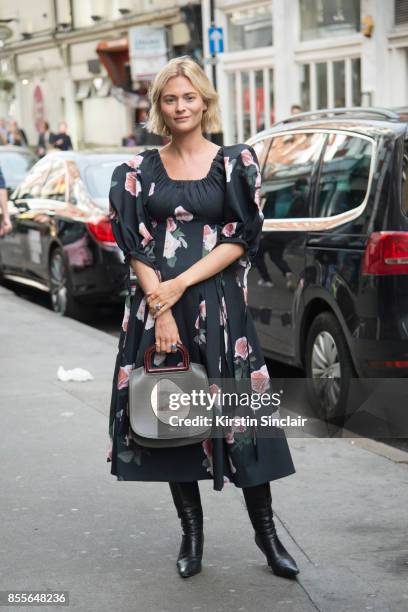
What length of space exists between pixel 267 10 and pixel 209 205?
82.1 feet

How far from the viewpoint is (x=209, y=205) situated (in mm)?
4305

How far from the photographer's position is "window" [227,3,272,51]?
2844cm

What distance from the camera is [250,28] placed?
2912 centimetres

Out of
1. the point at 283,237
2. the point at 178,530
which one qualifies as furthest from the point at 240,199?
the point at 283,237

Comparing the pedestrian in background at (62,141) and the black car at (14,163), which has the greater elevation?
the black car at (14,163)

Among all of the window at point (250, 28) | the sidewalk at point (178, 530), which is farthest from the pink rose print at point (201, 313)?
the window at point (250, 28)

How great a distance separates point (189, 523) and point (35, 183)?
8796mm

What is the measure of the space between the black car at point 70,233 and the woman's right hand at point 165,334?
6.45 m

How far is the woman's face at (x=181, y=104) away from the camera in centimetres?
434

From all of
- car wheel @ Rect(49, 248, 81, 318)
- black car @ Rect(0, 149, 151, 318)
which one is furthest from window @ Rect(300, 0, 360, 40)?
car wheel @ Rect(49, 248, 81, 318)

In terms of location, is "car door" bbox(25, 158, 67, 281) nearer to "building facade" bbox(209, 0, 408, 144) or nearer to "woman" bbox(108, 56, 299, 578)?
"woman" bbox(108, 56, 299, 578)

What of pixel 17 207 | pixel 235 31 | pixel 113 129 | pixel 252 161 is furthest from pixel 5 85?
pixel 252 161

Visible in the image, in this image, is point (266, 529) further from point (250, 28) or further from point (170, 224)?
point (250, 28)

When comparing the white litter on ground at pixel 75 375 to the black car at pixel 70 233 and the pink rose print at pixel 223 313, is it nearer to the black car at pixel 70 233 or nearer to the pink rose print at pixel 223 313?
the black car at pixel 70 233
